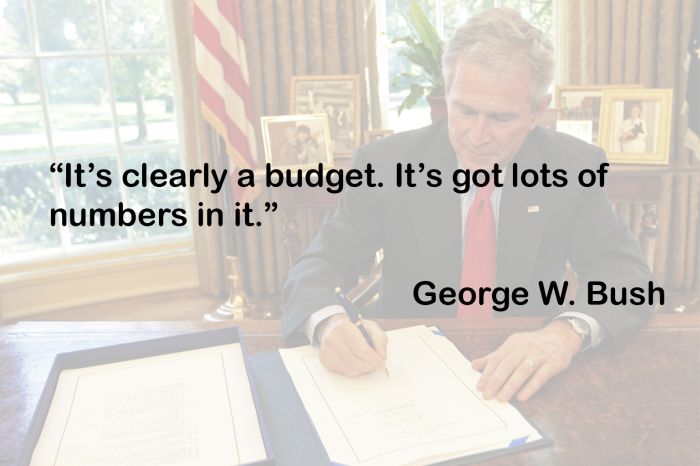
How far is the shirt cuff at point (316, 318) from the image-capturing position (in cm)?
114

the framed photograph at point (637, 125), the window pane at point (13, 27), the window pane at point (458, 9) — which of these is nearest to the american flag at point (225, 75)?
the window pane at point (13, 27)

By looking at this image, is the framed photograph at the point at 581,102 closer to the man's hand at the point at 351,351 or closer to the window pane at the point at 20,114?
the man's hand at the point at 351,351

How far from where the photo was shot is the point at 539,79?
1.43 metres

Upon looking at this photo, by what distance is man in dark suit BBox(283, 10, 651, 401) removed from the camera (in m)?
1.38

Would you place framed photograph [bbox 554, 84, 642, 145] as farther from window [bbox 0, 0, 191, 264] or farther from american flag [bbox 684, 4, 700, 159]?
window [bbox 0, 0, 191, 264]

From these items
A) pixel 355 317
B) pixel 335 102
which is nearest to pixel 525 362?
pixel 355 317

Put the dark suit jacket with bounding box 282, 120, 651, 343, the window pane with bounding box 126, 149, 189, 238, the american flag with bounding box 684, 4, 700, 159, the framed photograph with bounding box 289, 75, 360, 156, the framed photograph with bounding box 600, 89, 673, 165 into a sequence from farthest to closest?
the window pane with bounding box 126, 149, 189, 238, the framed photograph with bounding box 289, 75, 360, 156, the american flag with bounding box 684, 4, 700, 159, the framed photograph with bounding box 600, 89, 673, 165, the dark suit jacket with bounding box 282, 120, 651, 343

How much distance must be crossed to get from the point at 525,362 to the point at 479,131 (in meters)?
0.66

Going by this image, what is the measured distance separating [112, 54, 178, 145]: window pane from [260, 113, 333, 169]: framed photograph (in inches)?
41.1

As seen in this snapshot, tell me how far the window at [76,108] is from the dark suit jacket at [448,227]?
7.99 feet

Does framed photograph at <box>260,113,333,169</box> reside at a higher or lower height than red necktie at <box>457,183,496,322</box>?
higher

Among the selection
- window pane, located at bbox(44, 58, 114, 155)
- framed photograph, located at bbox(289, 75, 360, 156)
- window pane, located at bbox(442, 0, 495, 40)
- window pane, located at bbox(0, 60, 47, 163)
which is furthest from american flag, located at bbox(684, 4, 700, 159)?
window pane, located at bbox(0, 60, 47, 163)

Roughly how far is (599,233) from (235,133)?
2.21m

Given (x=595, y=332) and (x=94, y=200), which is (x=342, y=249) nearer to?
(x=595, y=332)
